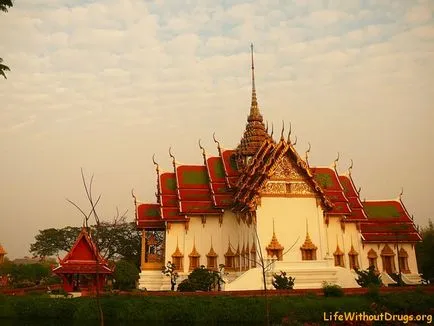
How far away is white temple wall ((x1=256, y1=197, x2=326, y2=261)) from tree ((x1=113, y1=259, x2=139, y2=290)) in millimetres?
7261

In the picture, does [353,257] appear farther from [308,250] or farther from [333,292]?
[333,292]

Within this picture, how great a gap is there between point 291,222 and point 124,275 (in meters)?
9.43

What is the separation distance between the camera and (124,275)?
26.0 m

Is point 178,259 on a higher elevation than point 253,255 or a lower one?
higher

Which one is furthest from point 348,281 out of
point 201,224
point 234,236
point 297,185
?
point 201,224

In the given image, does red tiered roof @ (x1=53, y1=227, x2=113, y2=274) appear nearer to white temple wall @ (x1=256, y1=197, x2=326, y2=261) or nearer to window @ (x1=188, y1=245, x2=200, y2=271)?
window @ (x1=188, y1=245, x2=200, y2=271)

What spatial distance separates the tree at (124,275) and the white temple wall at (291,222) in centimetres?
726

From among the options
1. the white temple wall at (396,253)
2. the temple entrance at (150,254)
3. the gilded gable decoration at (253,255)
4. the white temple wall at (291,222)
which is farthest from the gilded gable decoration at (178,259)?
the white temple wall at (396,253)

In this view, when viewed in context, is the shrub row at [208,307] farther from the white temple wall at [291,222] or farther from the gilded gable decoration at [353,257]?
the gilded gable decoration at [353,257]

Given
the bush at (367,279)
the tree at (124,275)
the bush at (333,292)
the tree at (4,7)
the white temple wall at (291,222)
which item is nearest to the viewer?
the tree at (4,7)

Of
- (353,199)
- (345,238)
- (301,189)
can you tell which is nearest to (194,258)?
(301,189)

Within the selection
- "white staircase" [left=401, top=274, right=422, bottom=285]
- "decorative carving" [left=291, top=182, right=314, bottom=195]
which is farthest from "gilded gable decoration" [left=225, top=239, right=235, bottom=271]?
"white staircase" [left=401, top=274, right=422, bottom=285]

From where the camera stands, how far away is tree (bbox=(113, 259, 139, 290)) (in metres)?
26.0

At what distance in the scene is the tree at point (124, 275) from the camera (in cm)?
2598
